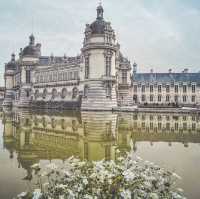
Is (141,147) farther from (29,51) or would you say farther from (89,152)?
(29,51)

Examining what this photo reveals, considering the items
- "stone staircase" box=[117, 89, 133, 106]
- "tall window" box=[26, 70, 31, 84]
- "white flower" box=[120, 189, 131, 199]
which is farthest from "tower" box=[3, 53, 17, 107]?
"white flower" box=[120, 189, 131, 199]

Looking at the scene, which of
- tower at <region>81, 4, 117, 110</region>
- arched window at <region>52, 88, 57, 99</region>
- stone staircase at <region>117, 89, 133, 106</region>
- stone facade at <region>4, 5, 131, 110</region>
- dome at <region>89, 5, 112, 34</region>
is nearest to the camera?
tower at <region>81, 4, 117, 110</region>

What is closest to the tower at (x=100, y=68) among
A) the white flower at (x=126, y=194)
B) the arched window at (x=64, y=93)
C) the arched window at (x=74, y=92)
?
the arched window at (x=74, y=92)

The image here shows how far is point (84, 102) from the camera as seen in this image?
70.0m

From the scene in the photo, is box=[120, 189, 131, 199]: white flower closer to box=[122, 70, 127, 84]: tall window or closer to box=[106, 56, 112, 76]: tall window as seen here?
box=[106, 56, 112, 76]: tall window

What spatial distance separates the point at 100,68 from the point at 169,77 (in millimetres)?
35422

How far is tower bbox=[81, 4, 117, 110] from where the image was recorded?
220 feet

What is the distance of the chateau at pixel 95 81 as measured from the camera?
68125 mm

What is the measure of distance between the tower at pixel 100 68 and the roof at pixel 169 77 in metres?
31.6

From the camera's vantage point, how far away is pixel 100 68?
223ft

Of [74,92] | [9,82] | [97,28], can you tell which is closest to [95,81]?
[97,28]

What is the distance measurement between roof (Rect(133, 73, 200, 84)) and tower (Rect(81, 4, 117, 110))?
104ft

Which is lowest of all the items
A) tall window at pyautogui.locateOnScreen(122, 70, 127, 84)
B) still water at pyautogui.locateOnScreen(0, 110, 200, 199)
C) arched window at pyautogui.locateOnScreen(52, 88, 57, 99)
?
still water at pyautogui.locateOnScreen(0, 110, 200, 199)

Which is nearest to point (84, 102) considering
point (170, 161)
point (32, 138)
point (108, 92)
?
point (108, 92)
